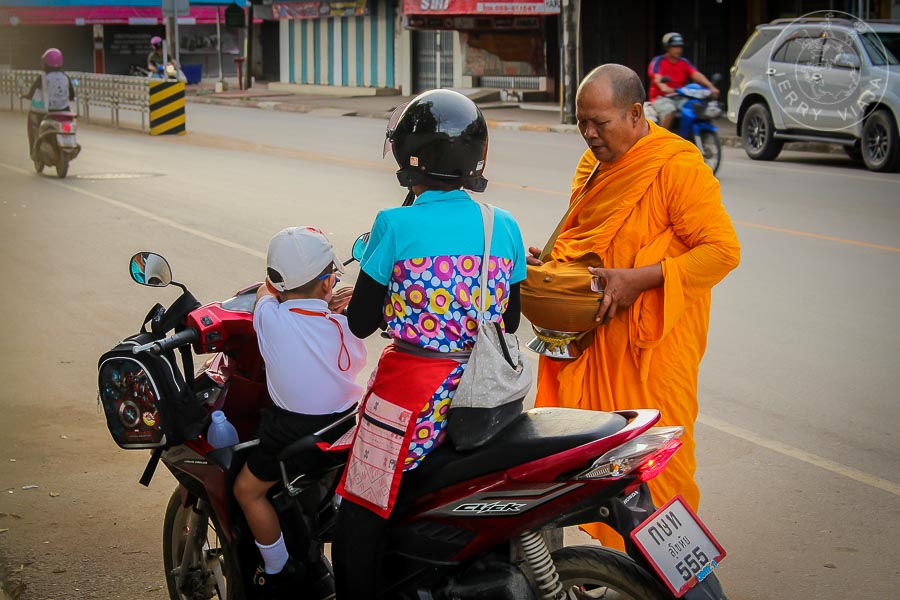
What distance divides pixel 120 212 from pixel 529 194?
15.1 ft

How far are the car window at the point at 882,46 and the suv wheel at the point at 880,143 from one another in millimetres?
754

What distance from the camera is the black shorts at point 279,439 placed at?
315 centimetres

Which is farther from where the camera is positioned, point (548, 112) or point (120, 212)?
point (548, 112)

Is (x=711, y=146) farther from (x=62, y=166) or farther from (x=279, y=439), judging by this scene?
(x=279, y=439)

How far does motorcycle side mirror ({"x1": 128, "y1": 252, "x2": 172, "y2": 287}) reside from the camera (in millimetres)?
3133

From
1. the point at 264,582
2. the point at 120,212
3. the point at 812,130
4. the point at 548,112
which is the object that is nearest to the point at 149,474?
the point at 264,582

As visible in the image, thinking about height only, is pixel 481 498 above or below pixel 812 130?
below

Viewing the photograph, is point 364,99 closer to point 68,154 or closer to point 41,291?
point 68,154

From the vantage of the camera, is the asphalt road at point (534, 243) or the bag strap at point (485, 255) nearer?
the bag strap at point (485, 255)

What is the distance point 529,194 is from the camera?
43.0 feet

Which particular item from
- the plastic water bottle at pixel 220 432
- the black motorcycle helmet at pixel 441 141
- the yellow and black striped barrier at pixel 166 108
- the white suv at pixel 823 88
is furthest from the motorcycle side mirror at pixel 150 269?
the yellow and black striped barrier at pixel 166 108

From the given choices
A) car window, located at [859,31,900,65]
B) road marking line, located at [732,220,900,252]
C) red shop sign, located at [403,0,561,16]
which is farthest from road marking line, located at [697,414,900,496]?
red shop sign, located at [403,0,561,16]

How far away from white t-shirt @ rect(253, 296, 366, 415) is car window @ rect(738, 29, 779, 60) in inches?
592

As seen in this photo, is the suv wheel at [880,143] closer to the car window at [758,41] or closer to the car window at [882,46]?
the car window at [882,46]
